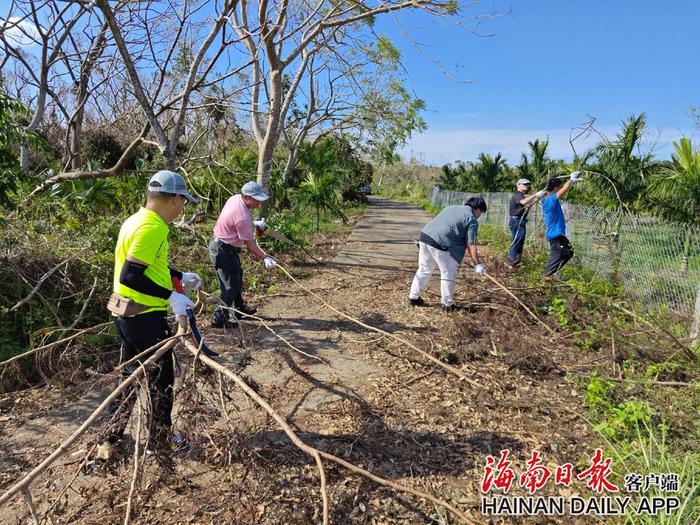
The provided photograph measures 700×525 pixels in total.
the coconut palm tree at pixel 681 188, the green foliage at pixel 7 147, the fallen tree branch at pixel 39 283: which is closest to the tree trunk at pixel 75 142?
the green foliage at pixel 7 147

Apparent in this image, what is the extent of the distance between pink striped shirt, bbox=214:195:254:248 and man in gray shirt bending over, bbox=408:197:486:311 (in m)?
2.23

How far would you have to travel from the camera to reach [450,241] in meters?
5.15

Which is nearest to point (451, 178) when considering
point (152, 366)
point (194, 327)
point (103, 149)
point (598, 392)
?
point (103, 149)

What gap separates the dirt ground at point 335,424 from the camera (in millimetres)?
2369

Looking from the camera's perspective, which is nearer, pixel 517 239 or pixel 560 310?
pixel 560 310

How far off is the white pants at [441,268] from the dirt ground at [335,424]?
0.31 metres

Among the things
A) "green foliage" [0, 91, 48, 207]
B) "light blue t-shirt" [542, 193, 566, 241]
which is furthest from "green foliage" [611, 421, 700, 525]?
"green foliage" [0, 91, 48, 207]

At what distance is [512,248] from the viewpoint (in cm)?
788

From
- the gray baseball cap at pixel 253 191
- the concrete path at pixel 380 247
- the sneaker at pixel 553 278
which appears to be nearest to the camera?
the gray baseball cap at pixel 253 191

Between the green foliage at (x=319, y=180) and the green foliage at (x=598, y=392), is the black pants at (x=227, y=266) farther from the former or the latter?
the green foliage at (x=319, y=180)

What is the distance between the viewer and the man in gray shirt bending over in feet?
16.6

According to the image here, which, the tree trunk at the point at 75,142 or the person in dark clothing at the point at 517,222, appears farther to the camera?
the person in dark clothing at the point at 517,222

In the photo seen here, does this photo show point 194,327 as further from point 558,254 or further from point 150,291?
point 558,254

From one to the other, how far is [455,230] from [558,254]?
218cm
